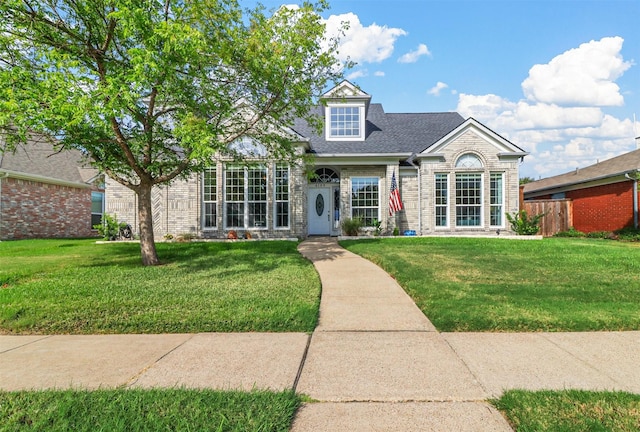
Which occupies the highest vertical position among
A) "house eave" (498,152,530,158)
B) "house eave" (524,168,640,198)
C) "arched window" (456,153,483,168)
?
"house eave" (498,152,530,158)

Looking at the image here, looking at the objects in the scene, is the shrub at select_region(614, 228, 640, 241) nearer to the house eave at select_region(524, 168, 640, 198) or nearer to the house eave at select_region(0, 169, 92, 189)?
the house eave at select_region(524, 168, 640, 198)

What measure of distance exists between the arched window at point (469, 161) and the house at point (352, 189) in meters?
0.05

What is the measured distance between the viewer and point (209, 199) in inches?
583

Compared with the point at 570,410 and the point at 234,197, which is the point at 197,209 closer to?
the point at 234,197

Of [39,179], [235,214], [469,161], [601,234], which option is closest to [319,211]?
[235,214]

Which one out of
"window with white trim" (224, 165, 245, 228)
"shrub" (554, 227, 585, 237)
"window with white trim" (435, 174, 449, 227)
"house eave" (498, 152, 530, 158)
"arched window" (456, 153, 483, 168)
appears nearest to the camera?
"window with white trim" (224, 165, 245, 228)

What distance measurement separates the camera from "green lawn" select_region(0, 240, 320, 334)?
4.61 metres

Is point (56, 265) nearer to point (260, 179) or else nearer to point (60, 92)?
point (60, 92)

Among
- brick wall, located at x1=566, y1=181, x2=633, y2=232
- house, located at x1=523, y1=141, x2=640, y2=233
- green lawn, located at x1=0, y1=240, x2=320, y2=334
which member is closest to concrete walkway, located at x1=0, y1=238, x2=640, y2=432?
green lawn, located at x1=0, y1=240, x2=320, y2=334

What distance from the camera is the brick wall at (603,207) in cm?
1636

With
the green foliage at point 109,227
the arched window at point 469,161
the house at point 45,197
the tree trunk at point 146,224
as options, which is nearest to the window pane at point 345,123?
the arched window at point 469,161

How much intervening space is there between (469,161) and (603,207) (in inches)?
333

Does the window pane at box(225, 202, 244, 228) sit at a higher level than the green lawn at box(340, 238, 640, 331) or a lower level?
higher

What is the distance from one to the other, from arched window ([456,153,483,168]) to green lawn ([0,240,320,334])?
981cm
